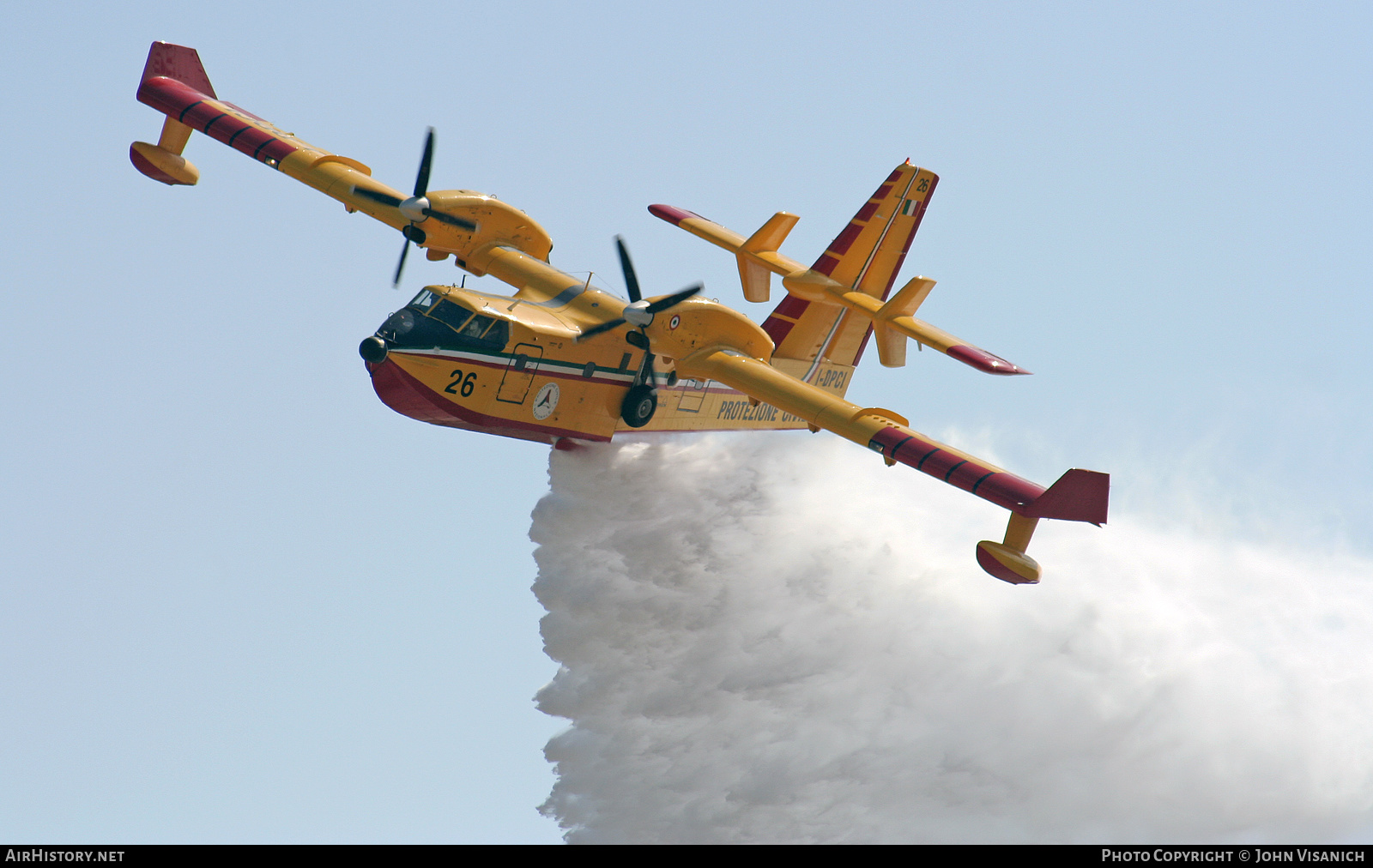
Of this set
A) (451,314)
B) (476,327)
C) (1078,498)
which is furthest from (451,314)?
(1078,498)

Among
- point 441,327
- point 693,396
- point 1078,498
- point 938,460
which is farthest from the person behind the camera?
point 693,396

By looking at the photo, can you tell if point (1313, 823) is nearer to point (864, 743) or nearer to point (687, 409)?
point (864, 743)

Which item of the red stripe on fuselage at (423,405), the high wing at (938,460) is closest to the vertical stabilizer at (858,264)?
the high wing at (938,460)

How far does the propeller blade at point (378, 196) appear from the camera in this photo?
2648 cm

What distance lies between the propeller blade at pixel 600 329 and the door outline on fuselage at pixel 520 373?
748mm

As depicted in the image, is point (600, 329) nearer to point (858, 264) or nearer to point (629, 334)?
point (629, 334)

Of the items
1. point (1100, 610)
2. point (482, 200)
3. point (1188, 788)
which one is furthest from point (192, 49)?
point (1188, 788)

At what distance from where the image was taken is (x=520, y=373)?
2211 cm

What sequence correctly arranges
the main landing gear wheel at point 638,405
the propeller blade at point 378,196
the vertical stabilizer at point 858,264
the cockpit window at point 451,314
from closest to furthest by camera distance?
the cockpit window at point 451,314, the main landing gear wheel at point 638,405, the propeller blade at point 378,196, the vertical stabilizer at point 858,264

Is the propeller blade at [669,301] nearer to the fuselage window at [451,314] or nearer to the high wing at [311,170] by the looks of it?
the fuselage window at [451,314]

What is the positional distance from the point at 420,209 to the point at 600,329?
513 centimetres

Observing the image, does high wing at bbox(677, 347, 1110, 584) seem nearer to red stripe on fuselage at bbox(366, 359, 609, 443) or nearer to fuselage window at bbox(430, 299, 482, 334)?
red stripe on fuselage at bbox(366, 359, 609, 443)

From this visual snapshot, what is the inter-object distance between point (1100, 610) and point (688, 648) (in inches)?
310
